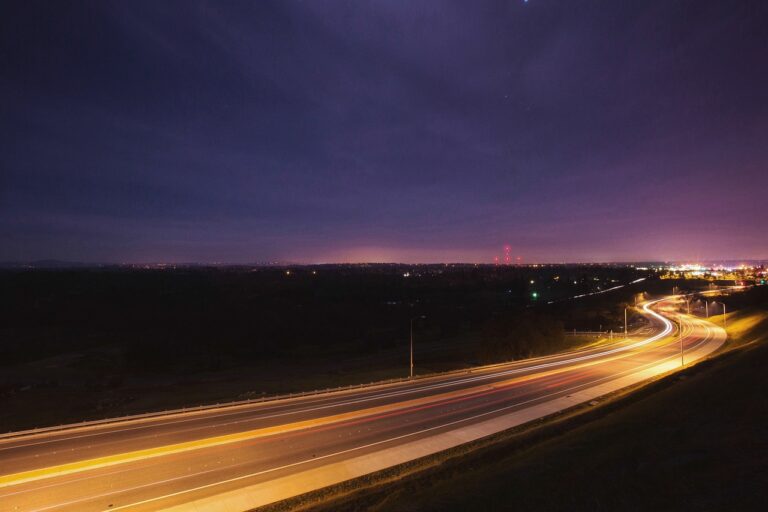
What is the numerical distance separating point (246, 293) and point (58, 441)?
120 metres

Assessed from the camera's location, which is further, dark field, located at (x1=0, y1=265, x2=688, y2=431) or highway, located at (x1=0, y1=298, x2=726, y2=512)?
dark field, located at (x1=0, y1=265, x2=688, y2=431)

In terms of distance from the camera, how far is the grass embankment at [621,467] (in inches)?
448

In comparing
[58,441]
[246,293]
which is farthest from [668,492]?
[246,293]

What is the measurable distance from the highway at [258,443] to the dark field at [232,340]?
29.0 ft

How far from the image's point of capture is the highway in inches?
579

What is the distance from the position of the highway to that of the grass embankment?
9.43 feet

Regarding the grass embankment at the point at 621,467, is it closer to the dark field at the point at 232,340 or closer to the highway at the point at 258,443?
the highway at the point at 258,443

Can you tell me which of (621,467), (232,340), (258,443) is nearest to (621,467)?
(621,467)

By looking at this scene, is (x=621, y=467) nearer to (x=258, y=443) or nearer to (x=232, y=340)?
(x=258, y=443)

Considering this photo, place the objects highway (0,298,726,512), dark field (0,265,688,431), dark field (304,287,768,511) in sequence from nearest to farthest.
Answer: dark field (304,287,768,511) → highway (0,298,726,512) → dark field (0,265,688,431)

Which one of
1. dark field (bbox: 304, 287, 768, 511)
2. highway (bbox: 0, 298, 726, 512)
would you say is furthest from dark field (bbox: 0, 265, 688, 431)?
dark field (bbox: 304, 287, 768, 511)

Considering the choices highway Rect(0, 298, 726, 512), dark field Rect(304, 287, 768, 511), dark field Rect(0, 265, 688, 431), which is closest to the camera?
dark field Rect(304, 287, 768, 511)

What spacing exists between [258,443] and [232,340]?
57841 millimetres

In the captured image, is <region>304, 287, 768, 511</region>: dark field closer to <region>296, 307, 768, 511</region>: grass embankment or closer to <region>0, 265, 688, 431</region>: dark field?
<region>296, 307, 768, 511</region>: grass embankment
